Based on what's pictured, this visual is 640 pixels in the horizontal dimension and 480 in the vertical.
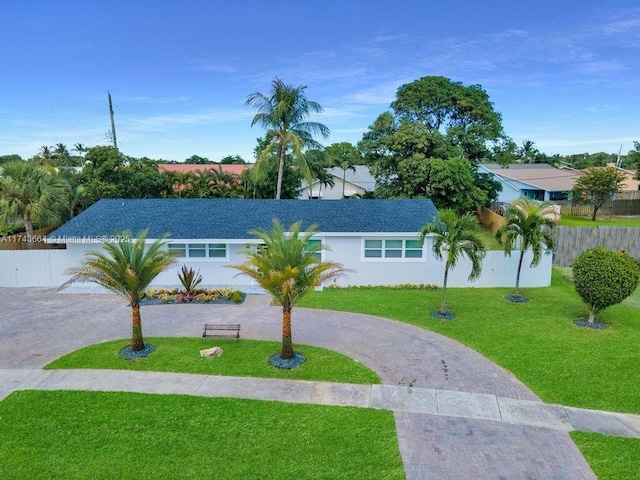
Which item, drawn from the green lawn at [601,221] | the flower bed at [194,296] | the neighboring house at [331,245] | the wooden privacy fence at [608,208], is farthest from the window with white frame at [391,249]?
the wooden privacy fence at [608,208]

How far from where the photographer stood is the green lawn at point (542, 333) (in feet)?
33.3

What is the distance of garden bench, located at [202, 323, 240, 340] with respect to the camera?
12.8m

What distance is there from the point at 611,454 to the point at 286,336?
24.2 feet

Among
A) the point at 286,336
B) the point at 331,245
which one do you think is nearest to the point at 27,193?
the point at 331,245

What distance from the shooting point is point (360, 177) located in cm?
4666

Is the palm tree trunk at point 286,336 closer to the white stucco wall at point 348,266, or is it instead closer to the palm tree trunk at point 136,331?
the palm tree trunk at point 136,331

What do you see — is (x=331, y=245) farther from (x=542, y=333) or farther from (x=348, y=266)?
(x=542, y=333)

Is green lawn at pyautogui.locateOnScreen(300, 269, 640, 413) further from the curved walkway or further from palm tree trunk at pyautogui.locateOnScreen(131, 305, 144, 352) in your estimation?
palm tree trunk at pyautogui.locateOnScreen(131, 305, 144, 352)

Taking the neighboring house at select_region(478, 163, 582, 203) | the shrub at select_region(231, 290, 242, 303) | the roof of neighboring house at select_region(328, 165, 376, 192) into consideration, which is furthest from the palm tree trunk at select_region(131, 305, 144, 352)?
the neighboring house at select_region(478, 163, 582, 203)

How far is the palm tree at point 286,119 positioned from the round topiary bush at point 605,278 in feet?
60.3

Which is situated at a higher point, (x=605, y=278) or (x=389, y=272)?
(x=605, y=278)

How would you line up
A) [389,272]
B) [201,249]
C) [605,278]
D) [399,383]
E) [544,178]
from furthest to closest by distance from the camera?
[544,178] → [389,272] → [201,249] → [605,278] → [399,383]

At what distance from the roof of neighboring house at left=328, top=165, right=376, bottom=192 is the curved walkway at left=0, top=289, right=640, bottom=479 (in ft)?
97.4

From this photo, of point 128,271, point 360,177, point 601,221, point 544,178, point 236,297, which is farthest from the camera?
point 360,177
